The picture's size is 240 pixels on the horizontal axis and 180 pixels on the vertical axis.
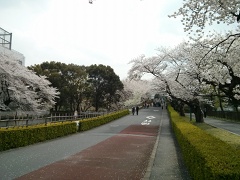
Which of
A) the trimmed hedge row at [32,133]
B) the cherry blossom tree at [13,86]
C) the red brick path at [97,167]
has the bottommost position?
the red brick path at [97,167]

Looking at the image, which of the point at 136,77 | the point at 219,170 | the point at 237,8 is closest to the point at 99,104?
the point at 136,77

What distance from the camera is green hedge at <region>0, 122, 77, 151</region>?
11.7 m

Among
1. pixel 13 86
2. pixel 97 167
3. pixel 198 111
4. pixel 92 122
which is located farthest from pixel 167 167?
pixel 13 86

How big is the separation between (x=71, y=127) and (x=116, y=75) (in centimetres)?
3483

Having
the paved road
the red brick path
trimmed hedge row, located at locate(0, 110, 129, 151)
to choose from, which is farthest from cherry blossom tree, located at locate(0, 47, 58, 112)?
the red brick path

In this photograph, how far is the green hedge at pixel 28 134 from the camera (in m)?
11.7

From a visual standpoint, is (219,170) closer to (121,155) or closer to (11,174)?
(11,174)

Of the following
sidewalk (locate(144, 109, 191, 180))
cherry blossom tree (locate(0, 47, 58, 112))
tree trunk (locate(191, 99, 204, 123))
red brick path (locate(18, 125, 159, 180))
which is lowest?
sidewalk (locate(144, 109, 191, 180))

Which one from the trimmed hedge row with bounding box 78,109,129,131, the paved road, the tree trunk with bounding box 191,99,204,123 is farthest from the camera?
the tree trunk with bounding box 191,99,204,123

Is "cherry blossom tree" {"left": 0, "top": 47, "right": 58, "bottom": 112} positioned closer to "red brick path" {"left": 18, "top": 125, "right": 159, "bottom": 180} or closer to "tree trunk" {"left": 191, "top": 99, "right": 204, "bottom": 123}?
"red brick path" {"left": 18, "top": 125, "right": 159, "bottom": 180}

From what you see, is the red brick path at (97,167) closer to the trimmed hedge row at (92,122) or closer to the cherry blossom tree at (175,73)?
the trimmed hedge row at (92,122)

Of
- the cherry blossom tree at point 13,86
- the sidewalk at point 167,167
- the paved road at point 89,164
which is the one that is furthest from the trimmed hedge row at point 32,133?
the cherry blossom tree at point 13,86

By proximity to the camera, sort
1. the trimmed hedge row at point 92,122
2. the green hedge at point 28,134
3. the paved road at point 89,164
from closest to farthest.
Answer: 1. the paved road at point 89,164
2. the green hedge at point 28,134
3. the trimmed hedge row at point 92,122

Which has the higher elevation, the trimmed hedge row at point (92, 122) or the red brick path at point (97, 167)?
the trimmed hedge row at point (92, 122)
